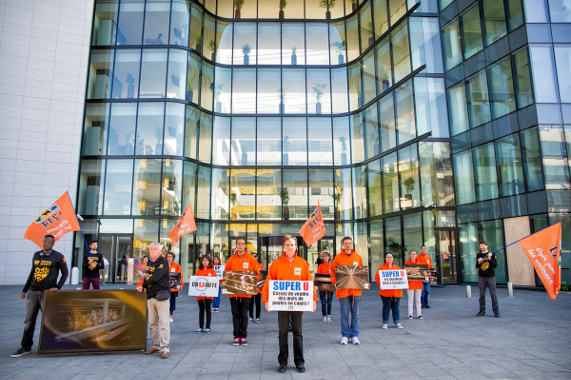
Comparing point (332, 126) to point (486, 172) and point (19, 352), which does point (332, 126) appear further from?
point (19, 352)

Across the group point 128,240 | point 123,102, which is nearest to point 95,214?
point 128,240

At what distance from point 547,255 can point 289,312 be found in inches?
275

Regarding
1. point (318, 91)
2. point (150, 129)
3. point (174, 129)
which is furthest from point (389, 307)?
point (318, 91)

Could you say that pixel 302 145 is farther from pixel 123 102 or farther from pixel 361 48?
pixel 123 102

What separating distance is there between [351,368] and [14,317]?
993 cm

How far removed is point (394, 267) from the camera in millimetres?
9594

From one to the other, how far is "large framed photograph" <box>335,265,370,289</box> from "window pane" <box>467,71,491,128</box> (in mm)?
16188

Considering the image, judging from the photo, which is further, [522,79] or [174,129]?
[174,129]

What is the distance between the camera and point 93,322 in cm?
694

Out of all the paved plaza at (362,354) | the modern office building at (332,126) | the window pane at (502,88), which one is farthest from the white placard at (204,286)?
the window pane at (502,88)

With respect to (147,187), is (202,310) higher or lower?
lower

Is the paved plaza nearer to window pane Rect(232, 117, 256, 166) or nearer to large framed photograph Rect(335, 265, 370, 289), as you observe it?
large framed photograph Rect(335, 265, 370, 289)

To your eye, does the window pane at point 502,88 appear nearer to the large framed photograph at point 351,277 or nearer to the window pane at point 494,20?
the window pane at point 494,20

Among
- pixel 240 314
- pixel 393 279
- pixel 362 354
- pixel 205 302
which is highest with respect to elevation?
pixel 393 279
